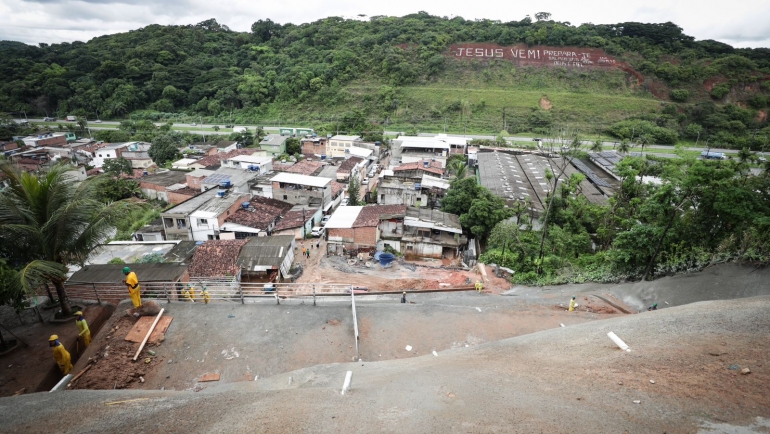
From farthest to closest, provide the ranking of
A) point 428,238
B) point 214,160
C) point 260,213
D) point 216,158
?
point 216,158 < point 214,160 < point 260,213 < point 428,238

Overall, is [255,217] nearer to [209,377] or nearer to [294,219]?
[294,219]

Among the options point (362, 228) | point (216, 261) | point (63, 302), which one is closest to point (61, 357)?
point (63, 302)

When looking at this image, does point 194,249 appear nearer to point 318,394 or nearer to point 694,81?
point 318,394

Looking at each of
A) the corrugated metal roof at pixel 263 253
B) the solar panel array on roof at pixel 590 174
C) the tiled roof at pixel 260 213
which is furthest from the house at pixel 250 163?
the solar panel array on roof at pixel 590 174

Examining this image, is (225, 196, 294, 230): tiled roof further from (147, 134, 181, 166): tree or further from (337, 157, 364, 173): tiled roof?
(147, 134, 181, 166): tree

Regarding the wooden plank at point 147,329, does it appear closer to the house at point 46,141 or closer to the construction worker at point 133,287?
the construction worker at point 133,287

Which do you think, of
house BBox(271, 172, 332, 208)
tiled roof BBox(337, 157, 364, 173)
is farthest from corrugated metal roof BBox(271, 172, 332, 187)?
tiled roof BBox(337, 157, 364, 173)

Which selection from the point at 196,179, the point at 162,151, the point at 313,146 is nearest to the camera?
the point at 196,179

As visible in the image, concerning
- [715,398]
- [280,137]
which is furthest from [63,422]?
[280,137]
